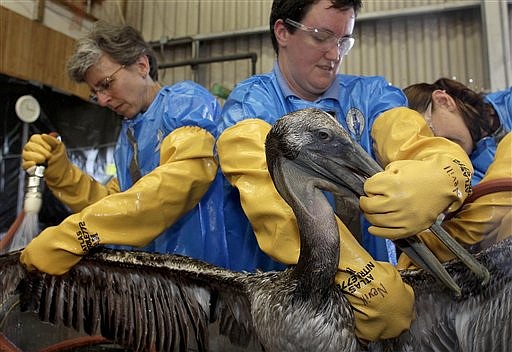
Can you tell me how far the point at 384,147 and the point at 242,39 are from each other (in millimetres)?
1432

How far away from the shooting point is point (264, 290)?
2.71 feet

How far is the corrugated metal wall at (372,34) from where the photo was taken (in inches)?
60.6

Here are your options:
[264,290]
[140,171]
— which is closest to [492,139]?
[264,290]

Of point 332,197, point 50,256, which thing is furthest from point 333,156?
point 50,256

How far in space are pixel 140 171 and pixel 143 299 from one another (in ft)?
1.52

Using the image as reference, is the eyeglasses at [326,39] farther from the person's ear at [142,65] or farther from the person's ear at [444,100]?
the person's ear at [142,65]

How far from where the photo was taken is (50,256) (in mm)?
997

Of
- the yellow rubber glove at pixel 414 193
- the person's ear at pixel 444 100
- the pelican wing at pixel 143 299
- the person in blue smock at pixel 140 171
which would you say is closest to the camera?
the yellow rubber glove at pixel 414 193

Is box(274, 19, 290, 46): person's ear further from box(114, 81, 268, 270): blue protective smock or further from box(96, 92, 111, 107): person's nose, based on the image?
box(96, 92, 111, 107): person's nose

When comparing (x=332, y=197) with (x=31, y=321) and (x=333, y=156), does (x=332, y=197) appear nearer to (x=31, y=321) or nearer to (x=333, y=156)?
(x=333, y=156)

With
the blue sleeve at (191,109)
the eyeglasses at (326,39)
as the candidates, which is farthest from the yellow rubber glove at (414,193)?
the blue sleeve at (191,109)

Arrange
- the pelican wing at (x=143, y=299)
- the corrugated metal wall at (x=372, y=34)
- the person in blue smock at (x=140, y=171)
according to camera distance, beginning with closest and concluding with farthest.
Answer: the pelican wing at (x=143, y=299) < the person in blue smock at (x=140, y=171) < the corrugated metal wall at (x=372, y=34)

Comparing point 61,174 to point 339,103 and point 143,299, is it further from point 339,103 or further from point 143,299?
point 339,103

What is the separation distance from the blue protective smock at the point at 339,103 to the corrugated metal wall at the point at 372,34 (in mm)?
204
